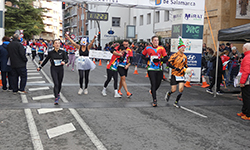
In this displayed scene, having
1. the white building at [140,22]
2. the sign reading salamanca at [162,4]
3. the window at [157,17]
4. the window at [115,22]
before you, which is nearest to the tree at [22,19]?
the white building at [140,22]

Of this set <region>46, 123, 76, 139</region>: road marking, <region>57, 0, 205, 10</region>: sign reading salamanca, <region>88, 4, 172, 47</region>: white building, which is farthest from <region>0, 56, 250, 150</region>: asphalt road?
<region>88, 4, 172, 47</region>: white building

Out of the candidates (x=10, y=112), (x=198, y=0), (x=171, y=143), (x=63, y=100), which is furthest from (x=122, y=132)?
(x=198, y=0)

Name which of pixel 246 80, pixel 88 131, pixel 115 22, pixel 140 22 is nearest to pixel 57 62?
pixel 88 131

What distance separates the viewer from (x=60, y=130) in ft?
19.6

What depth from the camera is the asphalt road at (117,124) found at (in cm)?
521

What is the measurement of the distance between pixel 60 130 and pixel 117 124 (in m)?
1.27

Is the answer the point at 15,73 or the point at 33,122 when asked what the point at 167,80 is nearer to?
the point at 15,73

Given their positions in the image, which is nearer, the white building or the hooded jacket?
the hooded jacket

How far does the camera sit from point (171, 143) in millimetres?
5273

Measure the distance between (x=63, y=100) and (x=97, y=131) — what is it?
143 inches

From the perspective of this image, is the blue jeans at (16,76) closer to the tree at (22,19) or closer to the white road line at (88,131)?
the white road line at (88,131)

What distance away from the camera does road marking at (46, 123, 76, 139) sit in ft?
18.6

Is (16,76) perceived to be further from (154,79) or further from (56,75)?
(154,79)

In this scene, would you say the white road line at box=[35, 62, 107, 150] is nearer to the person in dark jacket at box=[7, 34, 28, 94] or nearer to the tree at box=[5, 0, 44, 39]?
the person in dark jacket at box=[7, 34, 28, 94]
